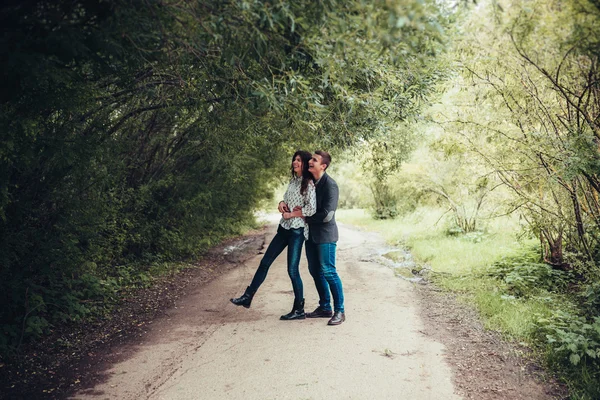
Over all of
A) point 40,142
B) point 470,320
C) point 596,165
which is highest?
point 40,142

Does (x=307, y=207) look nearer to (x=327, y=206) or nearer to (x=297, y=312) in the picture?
(x=327, y=206)

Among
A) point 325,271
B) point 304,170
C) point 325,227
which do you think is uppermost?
point 304,170

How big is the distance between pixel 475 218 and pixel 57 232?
37.7 ft

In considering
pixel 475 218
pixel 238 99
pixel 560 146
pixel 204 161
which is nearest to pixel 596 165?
pixel 560 146

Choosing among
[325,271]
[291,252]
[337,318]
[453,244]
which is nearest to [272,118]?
[291,252]

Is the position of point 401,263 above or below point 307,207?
below

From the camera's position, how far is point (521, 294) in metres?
6.68

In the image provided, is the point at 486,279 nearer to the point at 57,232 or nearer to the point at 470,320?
the point at 470,320

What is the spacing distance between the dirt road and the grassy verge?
42.0 inches

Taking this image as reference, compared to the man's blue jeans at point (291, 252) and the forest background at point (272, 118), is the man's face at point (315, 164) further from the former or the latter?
the man's blue jeans at point (291, 252)

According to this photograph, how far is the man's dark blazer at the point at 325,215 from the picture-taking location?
17.3ft

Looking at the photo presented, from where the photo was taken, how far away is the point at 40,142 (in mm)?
4230

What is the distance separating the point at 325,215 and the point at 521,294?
3683 millimetres

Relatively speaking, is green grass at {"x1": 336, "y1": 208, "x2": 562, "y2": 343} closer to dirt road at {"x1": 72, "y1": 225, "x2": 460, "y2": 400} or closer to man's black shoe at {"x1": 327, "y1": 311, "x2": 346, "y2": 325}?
dirt road at {"x1": 72, "y1": 225, "x2": 460, "y2": 400}
